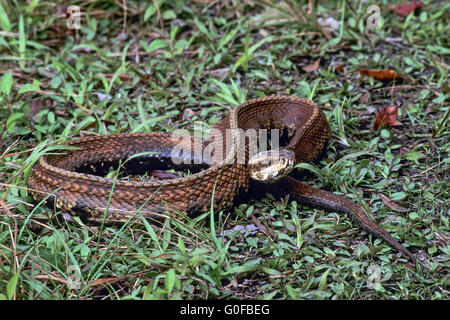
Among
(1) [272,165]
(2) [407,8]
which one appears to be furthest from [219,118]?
(2) [407,8]

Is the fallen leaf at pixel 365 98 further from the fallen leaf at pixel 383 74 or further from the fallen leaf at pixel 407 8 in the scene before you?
the fallen leaf at pixel 407 8

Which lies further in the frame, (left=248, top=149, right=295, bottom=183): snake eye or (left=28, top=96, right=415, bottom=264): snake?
(left=248, top=149, right=295, bottom=183): snake eye

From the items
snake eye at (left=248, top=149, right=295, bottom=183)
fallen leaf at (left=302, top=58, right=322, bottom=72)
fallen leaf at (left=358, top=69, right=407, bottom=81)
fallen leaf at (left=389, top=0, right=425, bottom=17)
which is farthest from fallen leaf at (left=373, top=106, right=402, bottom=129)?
fallen leaf at (left=389, top=0, right=425, bottom=17)

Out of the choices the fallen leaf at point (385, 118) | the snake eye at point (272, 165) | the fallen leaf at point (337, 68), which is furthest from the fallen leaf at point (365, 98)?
the snake eye at point (272, 165)

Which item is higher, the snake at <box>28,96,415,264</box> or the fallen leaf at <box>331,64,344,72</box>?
the fallen leaf at <box>331,64,344,72</box>

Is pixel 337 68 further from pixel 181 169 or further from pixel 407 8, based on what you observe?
pixel 181 169

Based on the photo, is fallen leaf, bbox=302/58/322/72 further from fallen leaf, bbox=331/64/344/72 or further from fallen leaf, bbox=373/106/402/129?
fallen leaf, bbox=373/106/402/129
